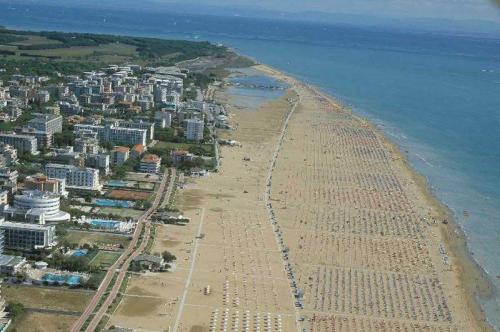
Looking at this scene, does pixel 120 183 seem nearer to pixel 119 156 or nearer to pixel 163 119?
pixel 119 156

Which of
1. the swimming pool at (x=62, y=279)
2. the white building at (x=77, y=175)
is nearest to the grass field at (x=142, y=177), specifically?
the white building at (x=77, y=175)

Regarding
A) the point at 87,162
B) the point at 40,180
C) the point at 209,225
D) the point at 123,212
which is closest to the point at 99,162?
the point at 87,162

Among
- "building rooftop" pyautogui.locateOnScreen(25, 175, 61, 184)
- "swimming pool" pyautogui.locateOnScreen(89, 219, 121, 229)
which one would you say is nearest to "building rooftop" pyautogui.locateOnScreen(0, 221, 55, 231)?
"swimming pool" pyautogui.locateOnScreen(89, 219, 121, 229)

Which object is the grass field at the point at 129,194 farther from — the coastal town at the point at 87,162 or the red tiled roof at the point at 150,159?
the red tiled roof at the point at 150,159

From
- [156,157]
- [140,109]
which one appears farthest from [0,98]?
[156,157]

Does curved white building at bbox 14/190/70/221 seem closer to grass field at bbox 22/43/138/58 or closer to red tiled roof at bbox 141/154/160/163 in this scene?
red tiled roof at bbox 141/154/160/163
